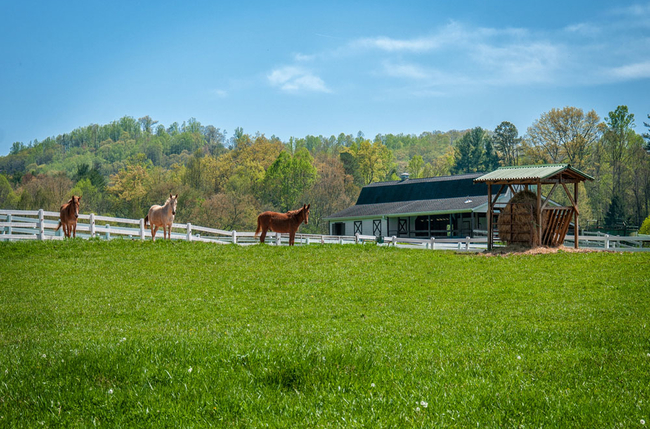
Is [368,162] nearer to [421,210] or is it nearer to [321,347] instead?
[421,210]

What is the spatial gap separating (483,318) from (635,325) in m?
2.80

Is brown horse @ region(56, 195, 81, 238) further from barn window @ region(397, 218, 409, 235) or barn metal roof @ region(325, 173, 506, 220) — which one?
barn window @ region(397, 218, 409, 235)

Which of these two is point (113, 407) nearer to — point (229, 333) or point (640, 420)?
point (229, 333)

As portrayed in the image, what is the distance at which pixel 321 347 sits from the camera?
774 cm

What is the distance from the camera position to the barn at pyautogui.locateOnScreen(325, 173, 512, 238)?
47062mm

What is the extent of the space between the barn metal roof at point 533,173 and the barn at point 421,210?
50.6ft

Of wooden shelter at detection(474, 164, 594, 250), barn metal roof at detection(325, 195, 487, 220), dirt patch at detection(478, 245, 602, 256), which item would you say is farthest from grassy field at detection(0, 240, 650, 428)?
barn metal roof at detection(325, 195, 487, 220)

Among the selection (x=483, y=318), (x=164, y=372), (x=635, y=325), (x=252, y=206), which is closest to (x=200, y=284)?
(x=483, y=318)

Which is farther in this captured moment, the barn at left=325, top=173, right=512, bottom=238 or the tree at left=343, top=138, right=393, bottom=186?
the tree at left=343, top=138, right=393, bottom=186

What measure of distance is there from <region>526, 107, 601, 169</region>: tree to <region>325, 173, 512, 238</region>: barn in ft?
103

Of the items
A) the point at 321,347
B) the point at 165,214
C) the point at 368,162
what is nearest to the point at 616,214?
the point at 368,162

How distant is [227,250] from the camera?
23797 millimetres

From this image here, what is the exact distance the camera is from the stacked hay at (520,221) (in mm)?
26094

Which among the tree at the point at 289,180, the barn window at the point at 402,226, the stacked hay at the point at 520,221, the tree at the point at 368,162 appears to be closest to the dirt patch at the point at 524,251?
the stacked hay at the point at 520,221
